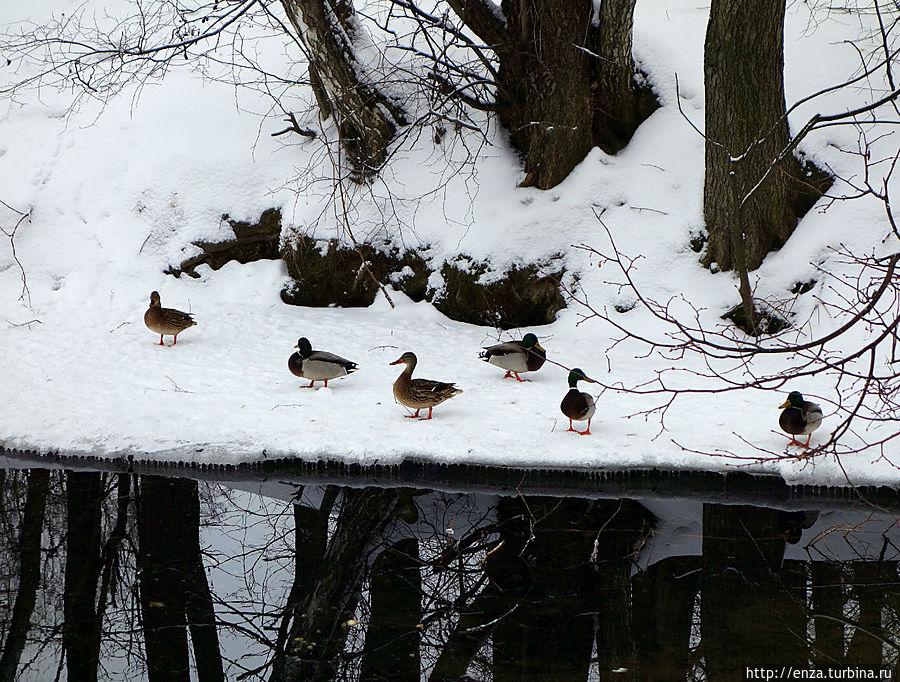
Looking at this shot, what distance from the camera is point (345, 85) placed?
9.59m

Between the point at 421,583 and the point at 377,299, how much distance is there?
499 centimetres

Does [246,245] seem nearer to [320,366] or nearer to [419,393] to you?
[320,366]

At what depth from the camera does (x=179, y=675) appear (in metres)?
4.46

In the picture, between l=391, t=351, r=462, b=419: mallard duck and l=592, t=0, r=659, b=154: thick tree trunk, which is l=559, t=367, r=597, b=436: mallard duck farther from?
l=592, t=0, r=659, b=154: thick tree trunk

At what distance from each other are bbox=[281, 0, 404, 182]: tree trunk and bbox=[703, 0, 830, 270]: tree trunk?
3.64 m

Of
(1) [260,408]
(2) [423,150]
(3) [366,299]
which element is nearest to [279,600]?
(1) [260,408]

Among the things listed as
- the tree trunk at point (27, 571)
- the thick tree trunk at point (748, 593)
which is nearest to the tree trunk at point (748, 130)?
the thick tree trunk at point (748, 593)

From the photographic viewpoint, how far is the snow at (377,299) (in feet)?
21.1

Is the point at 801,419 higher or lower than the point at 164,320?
lower

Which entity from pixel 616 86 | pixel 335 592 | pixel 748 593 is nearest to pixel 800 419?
pixel 748 593

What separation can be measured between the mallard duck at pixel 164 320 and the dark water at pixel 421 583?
7.29 feet

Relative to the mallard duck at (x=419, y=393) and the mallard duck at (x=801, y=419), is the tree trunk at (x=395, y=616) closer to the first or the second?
the mallard duck at (x=419, y=393)

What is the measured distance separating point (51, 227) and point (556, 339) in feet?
21.2

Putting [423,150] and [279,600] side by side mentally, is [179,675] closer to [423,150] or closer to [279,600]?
[279,600]
